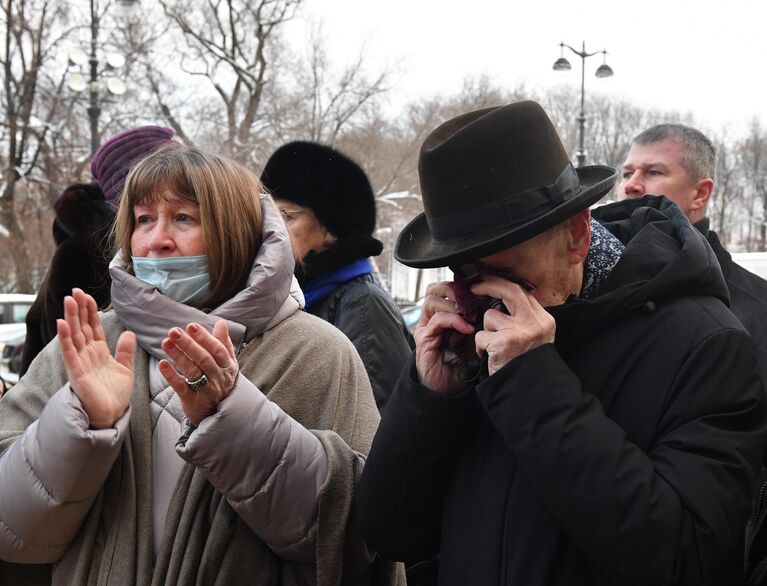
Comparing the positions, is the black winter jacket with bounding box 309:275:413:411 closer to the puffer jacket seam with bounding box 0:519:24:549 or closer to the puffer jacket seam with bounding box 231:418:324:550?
the puffer jacket seam with bounding box 231:418:324:550

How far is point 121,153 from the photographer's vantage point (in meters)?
3.70

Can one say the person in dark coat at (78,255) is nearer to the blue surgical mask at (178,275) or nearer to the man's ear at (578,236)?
the blue surgical mask at (178,275)

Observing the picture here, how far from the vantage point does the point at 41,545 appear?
205cm

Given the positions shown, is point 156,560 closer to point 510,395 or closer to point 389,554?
point 389,554

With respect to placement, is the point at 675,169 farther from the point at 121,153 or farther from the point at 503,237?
the point at 121,153

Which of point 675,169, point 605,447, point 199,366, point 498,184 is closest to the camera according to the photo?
point 605,447

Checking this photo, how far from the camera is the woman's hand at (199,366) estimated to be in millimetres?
1872

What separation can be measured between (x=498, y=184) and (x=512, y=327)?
33 centimetres

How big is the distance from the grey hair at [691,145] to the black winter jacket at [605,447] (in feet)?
6.70

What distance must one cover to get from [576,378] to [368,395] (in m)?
0.84

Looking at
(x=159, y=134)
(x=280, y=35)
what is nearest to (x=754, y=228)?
(x=280, y=35)

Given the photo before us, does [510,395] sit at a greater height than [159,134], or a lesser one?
lesser

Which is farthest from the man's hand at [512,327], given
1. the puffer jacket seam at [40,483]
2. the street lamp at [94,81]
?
the street lamp at [94,81]

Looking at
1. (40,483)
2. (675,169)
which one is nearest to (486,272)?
(40,483)
